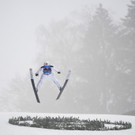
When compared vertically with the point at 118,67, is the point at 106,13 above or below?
above

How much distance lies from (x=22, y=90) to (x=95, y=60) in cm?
1460

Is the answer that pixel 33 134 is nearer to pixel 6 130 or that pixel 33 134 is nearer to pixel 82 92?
pixel 6 130

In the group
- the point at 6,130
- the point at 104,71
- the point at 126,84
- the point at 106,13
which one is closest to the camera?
the point at 6,130

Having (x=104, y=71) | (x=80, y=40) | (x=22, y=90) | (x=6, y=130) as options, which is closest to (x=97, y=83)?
(x=104, y=71)

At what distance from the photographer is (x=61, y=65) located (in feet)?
164

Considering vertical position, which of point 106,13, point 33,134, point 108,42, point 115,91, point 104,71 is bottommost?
point 33,134

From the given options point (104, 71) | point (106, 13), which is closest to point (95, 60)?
point (104, 71)

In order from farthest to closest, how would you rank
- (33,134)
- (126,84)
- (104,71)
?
(104,71), (126,84), (33,134)

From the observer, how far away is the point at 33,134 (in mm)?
10461

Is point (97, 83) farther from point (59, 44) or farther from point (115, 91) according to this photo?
point (59, 44)

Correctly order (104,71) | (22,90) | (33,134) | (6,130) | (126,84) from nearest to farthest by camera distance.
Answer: (33,134) < (6,130) < (126,84) < (104,71) < (22,90)

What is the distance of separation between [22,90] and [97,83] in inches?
572

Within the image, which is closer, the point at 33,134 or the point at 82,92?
the point at 33,134

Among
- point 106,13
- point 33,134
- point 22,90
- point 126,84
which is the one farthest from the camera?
point 22,90
